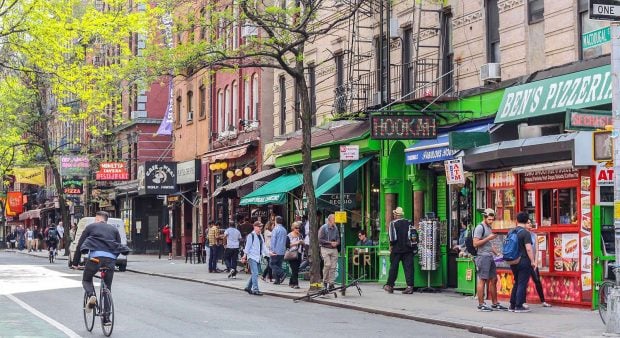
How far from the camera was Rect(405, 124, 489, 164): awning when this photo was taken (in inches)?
938

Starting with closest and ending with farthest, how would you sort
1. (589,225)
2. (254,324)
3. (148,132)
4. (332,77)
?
1. (254,324)
2. (589,225)
3. (332,77)
4. (148,132)

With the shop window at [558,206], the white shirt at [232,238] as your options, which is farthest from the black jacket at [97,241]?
the white shirt at [232,238]

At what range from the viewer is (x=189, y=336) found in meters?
14.7

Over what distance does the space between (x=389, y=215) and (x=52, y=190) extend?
5278 centimetres

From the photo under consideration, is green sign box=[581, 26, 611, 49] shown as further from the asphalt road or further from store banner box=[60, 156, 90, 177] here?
store banner box=[60, 156, 90, 177]

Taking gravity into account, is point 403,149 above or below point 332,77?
A: below

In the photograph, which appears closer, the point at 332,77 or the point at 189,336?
the point at 189,336

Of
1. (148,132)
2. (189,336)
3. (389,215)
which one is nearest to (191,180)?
(148,132)

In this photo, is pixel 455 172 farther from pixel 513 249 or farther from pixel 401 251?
pixel 513 249

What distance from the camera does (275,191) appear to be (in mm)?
32656

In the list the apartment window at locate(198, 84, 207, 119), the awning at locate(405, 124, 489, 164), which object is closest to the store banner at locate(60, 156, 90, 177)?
the apartment window at locate(198, 84, 207, 119)

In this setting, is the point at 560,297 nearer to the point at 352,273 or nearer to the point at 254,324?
the point at 254,324

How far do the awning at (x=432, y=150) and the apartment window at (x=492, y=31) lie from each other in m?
1.61

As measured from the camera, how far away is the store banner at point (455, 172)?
22.5 metres
